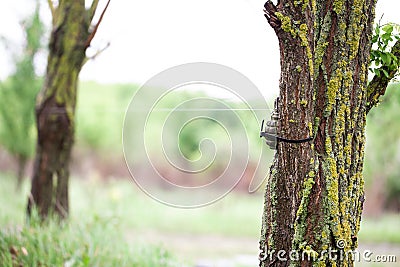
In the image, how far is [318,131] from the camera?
1198mm

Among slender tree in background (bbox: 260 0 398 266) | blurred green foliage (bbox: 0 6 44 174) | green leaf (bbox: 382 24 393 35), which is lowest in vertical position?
slender tree in background (bbox: 260 0 398 266)

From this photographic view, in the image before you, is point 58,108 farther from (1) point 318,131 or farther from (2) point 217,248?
(2) point 217,248

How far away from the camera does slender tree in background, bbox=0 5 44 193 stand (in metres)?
4.32

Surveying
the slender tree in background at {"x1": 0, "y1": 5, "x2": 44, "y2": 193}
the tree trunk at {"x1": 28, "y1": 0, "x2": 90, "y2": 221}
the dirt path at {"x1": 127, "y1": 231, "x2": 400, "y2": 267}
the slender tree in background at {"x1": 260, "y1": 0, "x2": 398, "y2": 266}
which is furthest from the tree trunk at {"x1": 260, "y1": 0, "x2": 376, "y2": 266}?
the slender tree in background at {"x1": 0, "y1": 5, "x2": 44, "y2": 193}

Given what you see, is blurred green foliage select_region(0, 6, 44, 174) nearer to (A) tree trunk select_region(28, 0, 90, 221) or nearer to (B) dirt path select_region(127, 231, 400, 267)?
(B) dirt path select_region(127, 231, 400, 267)

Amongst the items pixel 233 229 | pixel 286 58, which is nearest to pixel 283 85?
pixel 286 58

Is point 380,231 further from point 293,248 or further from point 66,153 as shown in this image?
point 293,248

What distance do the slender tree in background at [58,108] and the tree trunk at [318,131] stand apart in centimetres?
155

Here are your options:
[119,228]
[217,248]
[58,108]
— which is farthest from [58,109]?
[217,248]

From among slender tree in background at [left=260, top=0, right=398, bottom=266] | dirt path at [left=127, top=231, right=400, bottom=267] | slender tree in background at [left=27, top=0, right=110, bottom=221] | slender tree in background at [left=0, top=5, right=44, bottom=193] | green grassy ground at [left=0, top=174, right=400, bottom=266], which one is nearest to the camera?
slender tree in background at [left=260, top=0, right=398, bottom=266]

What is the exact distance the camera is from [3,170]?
519 cm

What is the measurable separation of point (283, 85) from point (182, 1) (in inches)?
124

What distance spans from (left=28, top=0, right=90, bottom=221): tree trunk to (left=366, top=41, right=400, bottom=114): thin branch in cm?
157

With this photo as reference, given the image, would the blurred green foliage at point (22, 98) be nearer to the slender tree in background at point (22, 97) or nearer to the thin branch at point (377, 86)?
the slender tree in background at point (22, 97)
